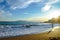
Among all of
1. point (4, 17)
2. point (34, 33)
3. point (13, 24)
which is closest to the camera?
point (4, 17)

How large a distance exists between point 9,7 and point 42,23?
99 cm

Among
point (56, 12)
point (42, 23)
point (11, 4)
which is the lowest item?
point (42, 23)

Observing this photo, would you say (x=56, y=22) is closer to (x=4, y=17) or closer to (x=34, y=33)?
(x=34, y=33)

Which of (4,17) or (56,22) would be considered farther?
(56,22)

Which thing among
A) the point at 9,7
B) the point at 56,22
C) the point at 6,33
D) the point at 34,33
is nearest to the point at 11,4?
the point at 9,7

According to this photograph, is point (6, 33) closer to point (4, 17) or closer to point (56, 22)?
point (4, 17)

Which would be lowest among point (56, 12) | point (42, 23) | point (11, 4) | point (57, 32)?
point (57, 32)

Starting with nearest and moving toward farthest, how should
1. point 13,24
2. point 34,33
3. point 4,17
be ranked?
point 4,17 → point 13,24 → point 34,33

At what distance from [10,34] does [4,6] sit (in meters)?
0.76

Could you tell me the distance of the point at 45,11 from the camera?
3742 mm

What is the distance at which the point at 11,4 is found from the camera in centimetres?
358

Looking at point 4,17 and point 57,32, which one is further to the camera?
point 57,32

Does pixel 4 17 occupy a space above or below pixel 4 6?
below

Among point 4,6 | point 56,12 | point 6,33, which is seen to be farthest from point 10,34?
point 56,12
